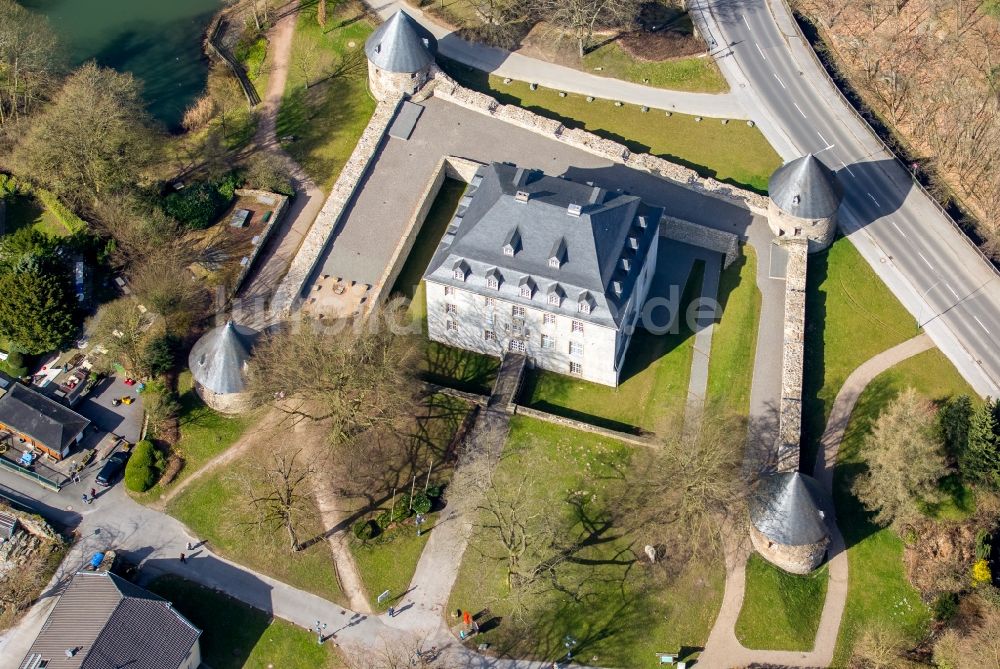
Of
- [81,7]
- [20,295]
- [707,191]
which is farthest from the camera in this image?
[81,7]

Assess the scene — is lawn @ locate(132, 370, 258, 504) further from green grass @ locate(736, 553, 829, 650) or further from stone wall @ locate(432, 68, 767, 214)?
green grass @ locate(736, 553, 829, 650)

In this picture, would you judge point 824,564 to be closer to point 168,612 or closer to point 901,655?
point 901,655

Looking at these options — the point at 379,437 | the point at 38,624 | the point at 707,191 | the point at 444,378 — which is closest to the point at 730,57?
the point at 707,191

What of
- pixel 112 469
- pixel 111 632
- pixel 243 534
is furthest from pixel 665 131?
pixel 111 632

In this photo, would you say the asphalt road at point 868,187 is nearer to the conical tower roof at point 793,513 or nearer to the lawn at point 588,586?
the conical tower roof at point 793,513

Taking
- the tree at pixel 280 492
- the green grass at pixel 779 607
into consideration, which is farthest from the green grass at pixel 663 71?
the tree at pixel 280 492

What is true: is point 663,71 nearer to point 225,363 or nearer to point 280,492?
point 225,363

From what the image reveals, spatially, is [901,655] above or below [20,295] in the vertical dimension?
below
